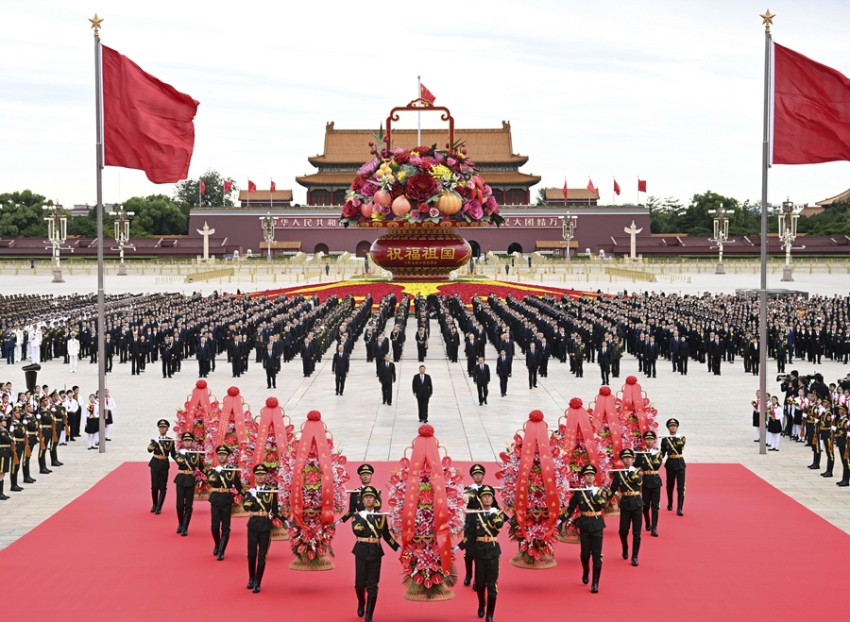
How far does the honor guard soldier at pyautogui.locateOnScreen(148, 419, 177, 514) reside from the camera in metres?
12.2

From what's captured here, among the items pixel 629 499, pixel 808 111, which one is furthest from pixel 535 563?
pixel 808 111

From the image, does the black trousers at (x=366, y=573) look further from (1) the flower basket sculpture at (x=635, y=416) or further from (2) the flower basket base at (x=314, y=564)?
(1) the flower basket sculpture at (x=635, y=416)

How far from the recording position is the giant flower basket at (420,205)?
41406mm

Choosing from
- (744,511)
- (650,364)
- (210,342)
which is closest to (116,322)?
(210,342)

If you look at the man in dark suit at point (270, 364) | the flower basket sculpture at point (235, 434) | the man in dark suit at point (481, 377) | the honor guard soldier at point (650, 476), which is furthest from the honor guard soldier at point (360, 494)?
the man in dark suit at point (270, 364)

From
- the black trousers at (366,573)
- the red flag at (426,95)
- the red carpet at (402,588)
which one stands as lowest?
the red carpet at (402,588)

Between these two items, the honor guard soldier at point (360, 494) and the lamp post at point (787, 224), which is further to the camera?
the lamp post at point (787, 224)

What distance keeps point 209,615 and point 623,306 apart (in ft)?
87.6

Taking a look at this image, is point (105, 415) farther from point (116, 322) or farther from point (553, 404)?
point (116, 322)

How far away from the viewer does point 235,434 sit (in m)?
11.6

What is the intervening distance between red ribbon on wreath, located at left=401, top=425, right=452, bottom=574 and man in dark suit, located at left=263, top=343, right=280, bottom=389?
42.5 ft

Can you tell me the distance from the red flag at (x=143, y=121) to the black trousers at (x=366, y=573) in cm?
858

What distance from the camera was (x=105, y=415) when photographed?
53.5 ft

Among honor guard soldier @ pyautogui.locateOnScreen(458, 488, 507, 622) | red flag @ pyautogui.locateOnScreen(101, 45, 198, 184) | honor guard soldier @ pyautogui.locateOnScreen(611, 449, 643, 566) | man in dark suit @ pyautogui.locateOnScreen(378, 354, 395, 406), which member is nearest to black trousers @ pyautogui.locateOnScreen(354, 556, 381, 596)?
honor guard soldier @ pyautogui.locateOnScreen(458, 488, 507, 622)
